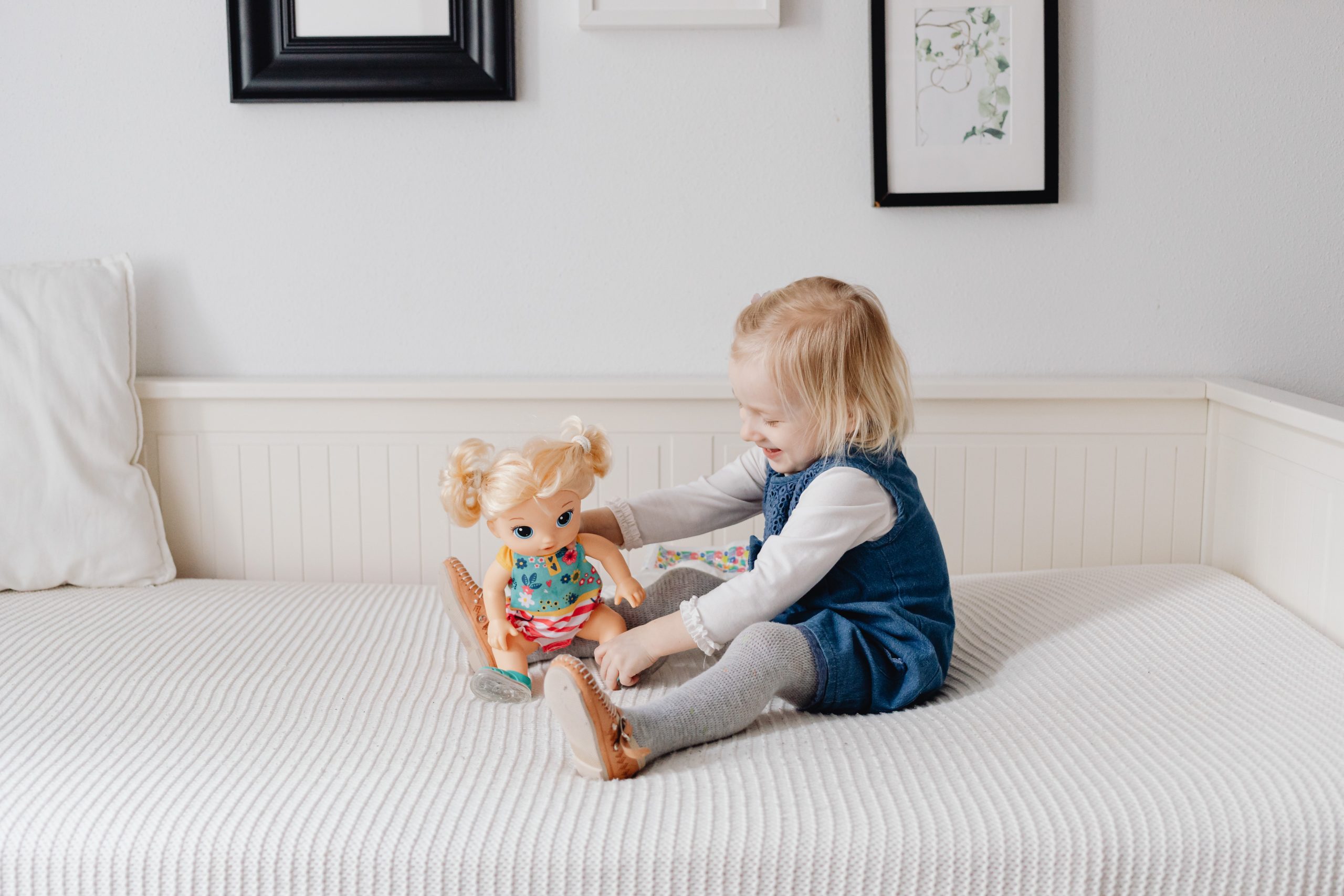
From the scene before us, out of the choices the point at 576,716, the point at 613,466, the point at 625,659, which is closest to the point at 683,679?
the point at 625,659

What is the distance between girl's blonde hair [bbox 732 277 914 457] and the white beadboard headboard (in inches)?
15.1

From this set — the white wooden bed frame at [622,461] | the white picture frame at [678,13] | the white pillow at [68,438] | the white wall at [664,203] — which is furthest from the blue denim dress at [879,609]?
the white pillow at [68,438]

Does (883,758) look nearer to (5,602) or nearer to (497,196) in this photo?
(497,196)

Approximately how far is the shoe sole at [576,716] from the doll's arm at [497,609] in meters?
0.23

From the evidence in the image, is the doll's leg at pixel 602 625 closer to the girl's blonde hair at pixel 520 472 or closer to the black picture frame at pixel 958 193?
the girl's blonde hair at pixel 520 472

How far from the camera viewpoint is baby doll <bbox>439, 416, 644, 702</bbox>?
107 centimetres

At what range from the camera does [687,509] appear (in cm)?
128

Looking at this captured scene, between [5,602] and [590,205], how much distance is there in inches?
37.1

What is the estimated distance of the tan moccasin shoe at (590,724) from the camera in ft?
2.82

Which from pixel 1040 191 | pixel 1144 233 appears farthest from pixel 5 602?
pixel 1144 233

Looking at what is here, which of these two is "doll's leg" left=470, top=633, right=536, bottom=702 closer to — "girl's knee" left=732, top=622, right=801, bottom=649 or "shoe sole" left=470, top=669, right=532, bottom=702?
"shoe sole" left=470, top=669, right=532, bottom=702

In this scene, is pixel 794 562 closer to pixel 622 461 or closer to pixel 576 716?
pixel 576 716

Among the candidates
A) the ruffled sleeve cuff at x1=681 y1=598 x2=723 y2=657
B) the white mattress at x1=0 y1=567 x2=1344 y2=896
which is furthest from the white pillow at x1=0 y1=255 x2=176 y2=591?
the ruffled sleeve cuff at x1=681 y1=598 x2=723 y2=657

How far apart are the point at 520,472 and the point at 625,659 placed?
22cm
